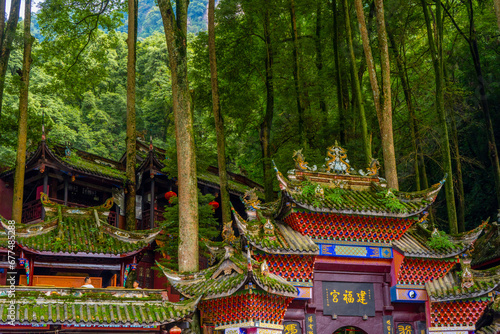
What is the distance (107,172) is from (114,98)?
11.7 meters

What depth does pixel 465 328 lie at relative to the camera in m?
11.0

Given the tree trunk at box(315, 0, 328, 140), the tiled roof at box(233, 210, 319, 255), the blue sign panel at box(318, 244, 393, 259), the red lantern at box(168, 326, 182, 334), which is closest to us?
the red lantern at box(168, 326, 182, 334)

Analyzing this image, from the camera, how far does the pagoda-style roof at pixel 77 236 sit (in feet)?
45.1

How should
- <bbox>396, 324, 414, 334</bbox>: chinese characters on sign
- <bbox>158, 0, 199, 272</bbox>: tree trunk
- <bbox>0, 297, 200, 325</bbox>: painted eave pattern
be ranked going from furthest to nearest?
1. <bbox>158, 0, 199, 272</bbox>: tree trunk
2. <bbox>396, 324, 414, 334</bbox>: chinese characters on sign
3. <bbox>0, 297, 200, 325</bbox>: painted eave pattern

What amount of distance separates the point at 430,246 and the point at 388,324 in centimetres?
183

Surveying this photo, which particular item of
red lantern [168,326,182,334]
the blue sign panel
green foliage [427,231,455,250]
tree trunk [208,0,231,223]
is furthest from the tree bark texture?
red lantern [168,326,182,334]

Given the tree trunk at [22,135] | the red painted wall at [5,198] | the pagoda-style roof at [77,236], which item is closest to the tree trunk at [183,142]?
the pagoda-style roof at [77,236]

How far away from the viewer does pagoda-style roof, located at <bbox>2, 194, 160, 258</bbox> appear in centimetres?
1374

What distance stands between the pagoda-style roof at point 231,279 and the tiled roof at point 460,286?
3026 millimetres

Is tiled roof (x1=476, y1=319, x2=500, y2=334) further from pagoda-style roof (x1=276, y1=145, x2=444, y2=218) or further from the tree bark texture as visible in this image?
the tree bark texture

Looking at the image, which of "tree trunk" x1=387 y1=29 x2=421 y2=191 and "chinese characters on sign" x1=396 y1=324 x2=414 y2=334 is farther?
"tree trunk" x1=387 y1=29 x2=421 y2=191

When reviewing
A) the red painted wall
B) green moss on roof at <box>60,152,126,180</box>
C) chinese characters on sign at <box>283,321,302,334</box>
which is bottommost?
chinese characters on sign at <box>283,321,302,334</box>

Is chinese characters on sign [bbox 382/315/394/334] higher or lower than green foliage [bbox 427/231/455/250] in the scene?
lower

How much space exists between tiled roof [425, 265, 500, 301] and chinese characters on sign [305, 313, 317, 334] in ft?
7.89
